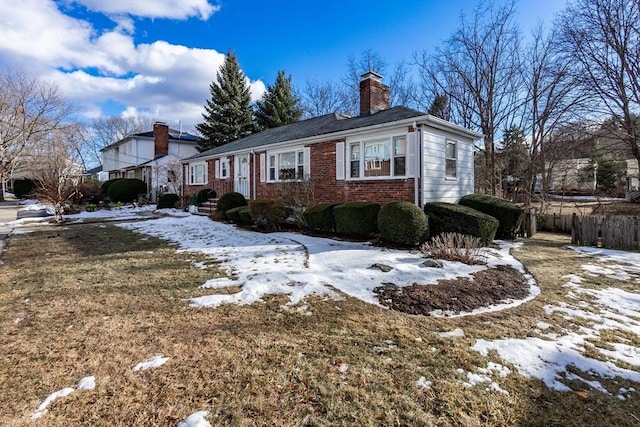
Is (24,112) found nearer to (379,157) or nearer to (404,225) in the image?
(379,157)

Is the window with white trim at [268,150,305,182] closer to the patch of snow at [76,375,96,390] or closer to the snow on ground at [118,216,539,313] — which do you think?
the snow on ground at [118,216,539,313]

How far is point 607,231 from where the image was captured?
9.01 metres

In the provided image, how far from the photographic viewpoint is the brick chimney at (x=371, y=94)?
44.9ft

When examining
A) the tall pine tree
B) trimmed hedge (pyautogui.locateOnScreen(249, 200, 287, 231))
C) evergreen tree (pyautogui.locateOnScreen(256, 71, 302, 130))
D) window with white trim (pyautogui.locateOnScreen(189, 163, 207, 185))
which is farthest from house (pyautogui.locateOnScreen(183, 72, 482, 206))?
evergreen tree (pyautogui.locateOnScreen(256, 71, 302, 130))

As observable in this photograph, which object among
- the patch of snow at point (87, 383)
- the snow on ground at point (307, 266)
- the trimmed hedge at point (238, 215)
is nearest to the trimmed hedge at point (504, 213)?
the snow on ground at point (307, 266)

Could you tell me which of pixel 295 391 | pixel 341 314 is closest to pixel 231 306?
pixel 341 314

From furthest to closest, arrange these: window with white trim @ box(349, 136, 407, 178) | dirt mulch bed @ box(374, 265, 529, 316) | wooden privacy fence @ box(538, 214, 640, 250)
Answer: window with white trim @ box(349, 136, 407, 178), wooden privacy fence @ box(538, 214, 640, 250), dirt mulch bed @ box(374, 265, 529, 316)

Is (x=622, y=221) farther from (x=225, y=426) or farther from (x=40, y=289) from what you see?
(x=40, y=289)

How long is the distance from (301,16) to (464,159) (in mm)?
9001

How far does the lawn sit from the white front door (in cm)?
1047

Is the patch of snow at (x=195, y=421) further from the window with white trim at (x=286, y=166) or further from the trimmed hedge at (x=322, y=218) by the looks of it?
the window with white trim at (x=286, y=166)

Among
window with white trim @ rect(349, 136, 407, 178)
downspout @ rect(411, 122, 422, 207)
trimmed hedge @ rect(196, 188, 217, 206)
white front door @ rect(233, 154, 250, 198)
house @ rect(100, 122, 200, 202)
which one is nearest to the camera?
downspout @ rect(411, 122, 422, 207)

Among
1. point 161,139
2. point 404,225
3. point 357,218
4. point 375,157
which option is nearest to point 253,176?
point 375,157

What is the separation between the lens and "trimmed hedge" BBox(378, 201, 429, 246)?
815cm
